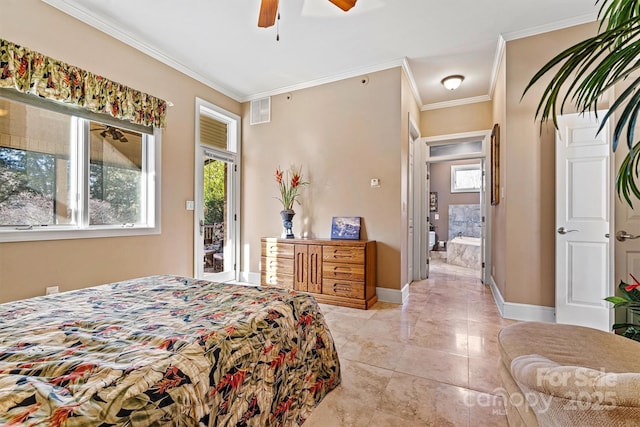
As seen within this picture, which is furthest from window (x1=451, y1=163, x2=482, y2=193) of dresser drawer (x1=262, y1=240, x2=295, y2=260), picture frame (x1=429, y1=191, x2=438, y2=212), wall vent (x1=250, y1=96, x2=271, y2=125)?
dresser drawer (x1=262, y1=240, x2=295, y2=260)

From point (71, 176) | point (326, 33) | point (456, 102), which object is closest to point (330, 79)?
point (326, 33)

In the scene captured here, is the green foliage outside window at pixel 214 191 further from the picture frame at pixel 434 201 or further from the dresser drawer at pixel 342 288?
the picture frame at pixel 434 201

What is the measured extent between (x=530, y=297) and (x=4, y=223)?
16.1 ft

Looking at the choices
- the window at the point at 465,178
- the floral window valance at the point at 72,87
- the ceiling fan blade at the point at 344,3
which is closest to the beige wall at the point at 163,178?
the floral window valance at the point at 72,87

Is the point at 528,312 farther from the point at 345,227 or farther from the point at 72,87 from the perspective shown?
the point at 72,87

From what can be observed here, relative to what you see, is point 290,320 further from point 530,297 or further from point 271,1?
point 530,297

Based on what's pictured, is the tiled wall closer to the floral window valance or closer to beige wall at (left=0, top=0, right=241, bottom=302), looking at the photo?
beige wall at (left=0, top=0, right=241, bottom=302)

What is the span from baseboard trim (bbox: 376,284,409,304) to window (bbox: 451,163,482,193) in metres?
5.52

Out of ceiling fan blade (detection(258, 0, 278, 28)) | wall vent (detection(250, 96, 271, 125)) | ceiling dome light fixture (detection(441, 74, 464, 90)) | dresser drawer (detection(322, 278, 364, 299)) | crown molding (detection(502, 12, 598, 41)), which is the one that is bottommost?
dresser drawer (detection(322, 278, 364, 299))

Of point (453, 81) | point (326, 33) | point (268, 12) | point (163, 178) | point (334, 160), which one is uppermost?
point (326, 33)

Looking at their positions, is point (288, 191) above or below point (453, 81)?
below

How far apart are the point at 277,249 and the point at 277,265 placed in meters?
0.22

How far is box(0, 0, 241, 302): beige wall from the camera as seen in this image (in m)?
2.33

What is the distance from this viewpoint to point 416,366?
2.04 meters
